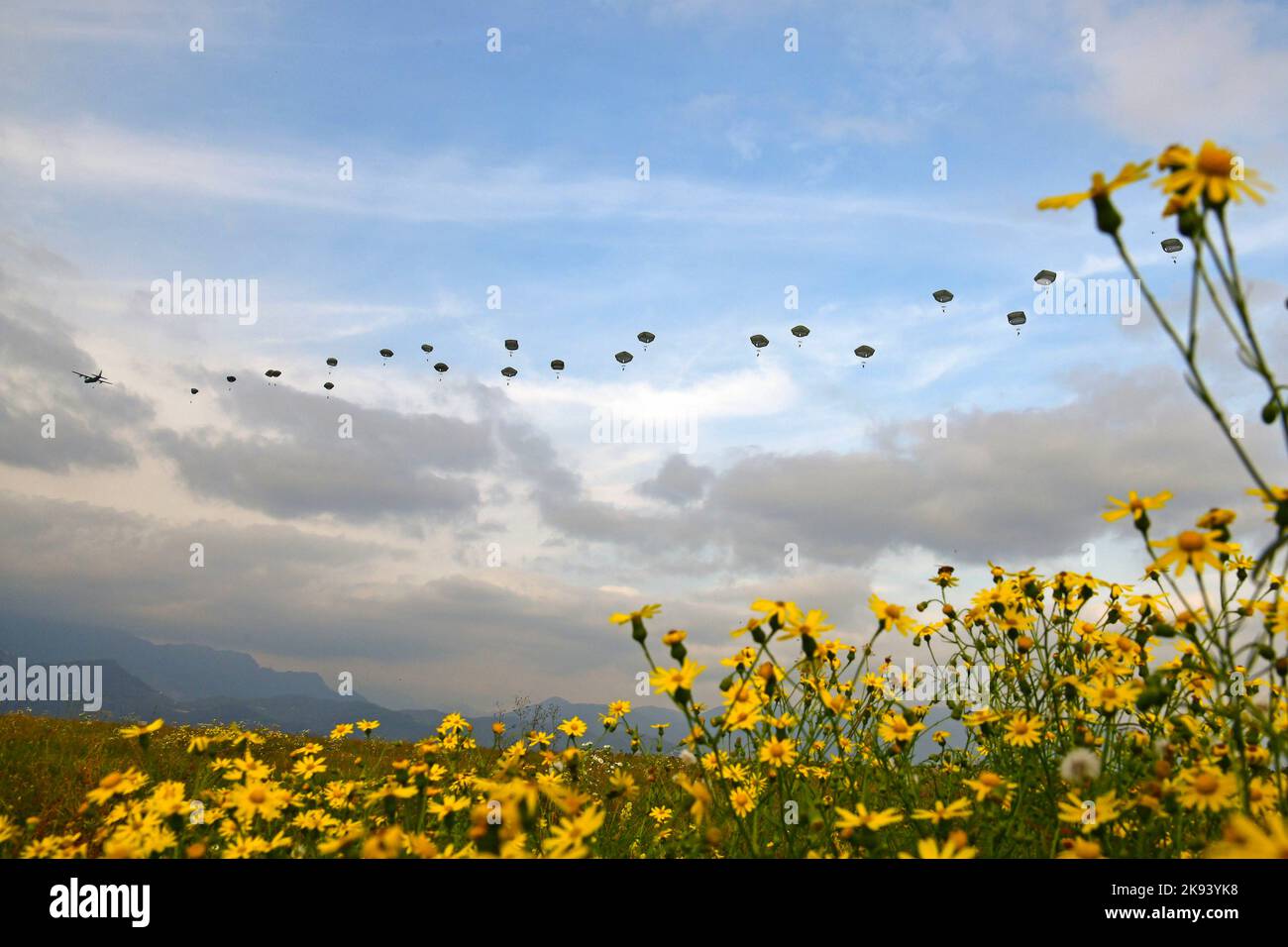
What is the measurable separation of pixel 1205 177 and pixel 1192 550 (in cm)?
121

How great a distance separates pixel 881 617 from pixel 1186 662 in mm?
1410

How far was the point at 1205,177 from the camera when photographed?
6.00 feet

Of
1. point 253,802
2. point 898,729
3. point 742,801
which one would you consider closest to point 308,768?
point 253,802

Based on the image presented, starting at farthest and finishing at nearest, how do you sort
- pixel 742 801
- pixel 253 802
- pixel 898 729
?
1. pixel 742 801
2. pixel 898 729
3. pixel 253 802

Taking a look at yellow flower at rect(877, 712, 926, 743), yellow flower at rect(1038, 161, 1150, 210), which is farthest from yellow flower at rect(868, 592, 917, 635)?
yellow flower at rect(1038, 161, 1150, 210)

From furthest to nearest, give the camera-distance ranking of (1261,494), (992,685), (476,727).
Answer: (476,727)
(992,685)
(1261,494)

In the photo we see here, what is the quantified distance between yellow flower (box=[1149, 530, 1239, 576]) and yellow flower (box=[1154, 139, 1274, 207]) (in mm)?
1045

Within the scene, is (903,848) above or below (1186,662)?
below

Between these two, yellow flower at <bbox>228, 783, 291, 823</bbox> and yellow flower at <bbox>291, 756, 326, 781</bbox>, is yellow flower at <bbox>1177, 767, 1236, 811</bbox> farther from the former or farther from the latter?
yellow flower at <bbox>291, 756, 326, 781</bbox>

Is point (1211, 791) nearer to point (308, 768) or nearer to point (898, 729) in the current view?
point (898, 729)

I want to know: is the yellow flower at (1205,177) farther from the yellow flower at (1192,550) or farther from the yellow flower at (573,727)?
the yellow flower at (573,727)
